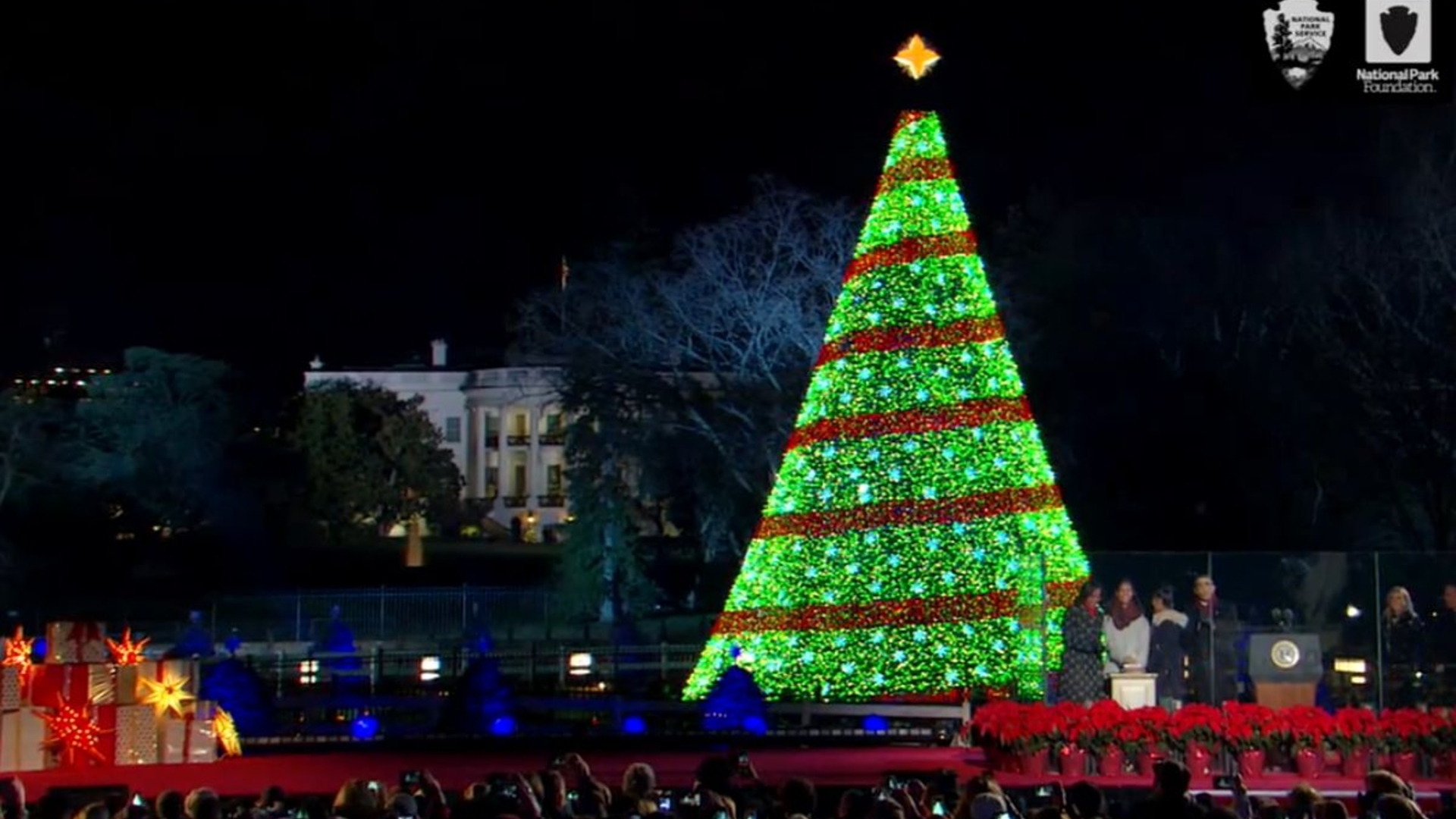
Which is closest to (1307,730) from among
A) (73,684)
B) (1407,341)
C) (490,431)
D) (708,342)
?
(73,684)

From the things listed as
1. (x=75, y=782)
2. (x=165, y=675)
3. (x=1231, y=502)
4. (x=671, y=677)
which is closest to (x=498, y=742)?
(x=165, y=675)

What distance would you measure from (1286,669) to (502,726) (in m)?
8.29

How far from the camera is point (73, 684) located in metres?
19.6

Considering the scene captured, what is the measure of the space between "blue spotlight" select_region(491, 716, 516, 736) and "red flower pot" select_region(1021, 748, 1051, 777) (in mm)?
6296

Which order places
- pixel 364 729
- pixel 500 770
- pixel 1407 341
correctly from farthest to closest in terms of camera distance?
1. pixel 1407 341
2. pixel 364 729
3. pixel 500 770

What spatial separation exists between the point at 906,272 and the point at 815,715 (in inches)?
213

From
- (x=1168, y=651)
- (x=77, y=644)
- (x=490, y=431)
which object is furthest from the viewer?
(x=490, y=431)

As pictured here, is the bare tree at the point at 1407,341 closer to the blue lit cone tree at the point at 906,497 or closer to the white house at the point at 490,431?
the blue lit cone tree at the point at 906,497

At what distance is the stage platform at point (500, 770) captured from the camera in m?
17.6

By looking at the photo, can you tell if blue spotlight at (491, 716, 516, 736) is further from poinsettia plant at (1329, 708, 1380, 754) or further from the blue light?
poinsettia plant at (1329, 708, 1380, 754)

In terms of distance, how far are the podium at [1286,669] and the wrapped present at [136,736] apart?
10645mm

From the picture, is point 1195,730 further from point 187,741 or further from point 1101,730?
point 187,741

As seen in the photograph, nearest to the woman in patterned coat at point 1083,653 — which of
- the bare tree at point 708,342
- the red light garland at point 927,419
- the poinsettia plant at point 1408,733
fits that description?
the poinsettia plant at point 1408,733

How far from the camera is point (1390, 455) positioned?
41031mm
